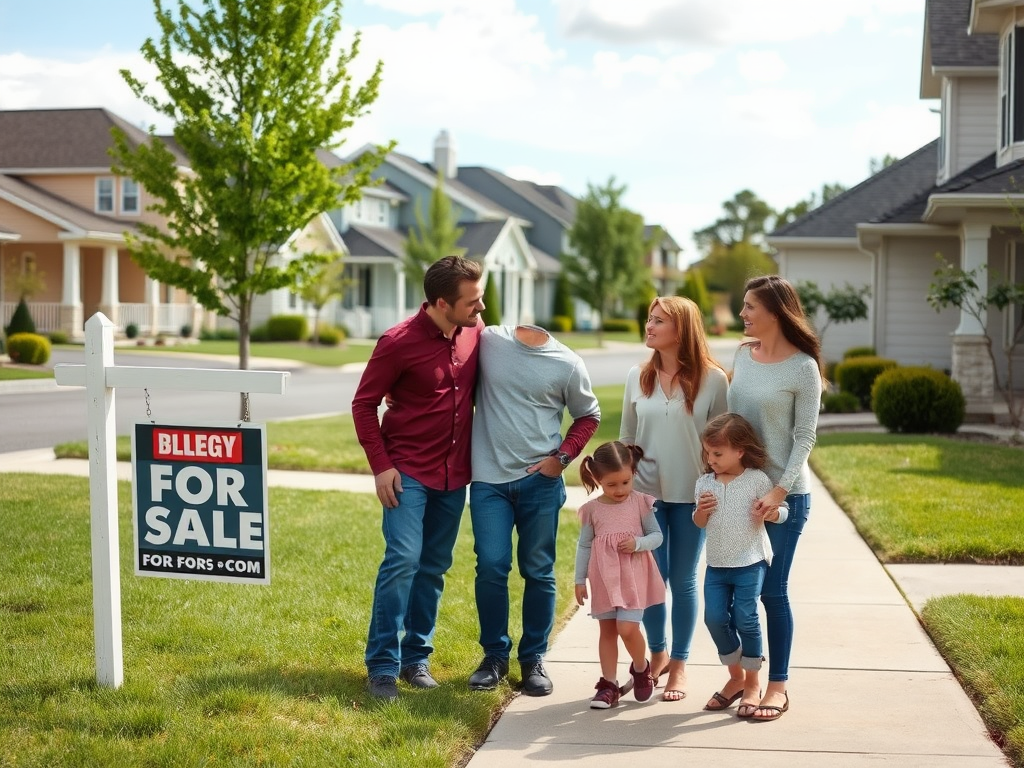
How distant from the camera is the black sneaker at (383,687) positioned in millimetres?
5004

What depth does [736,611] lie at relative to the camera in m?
5.03

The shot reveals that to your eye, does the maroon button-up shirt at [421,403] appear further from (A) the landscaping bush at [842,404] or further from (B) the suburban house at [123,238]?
(B) the suburban house at [123,238]

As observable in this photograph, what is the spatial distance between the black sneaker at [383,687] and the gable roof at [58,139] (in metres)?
35.9

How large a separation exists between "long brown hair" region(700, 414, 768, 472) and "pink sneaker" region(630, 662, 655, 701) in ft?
3.26

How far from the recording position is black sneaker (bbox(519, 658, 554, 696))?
531 centimetres

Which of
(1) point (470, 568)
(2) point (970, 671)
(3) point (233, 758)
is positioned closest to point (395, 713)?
(3) point (233, 758)

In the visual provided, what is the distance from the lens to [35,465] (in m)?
12.6

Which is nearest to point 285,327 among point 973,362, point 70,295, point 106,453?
point 70,295

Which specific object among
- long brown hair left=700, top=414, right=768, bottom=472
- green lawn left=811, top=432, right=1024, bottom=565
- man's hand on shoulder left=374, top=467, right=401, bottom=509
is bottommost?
green lawn left=811, top=432, right=1024, bottom=565

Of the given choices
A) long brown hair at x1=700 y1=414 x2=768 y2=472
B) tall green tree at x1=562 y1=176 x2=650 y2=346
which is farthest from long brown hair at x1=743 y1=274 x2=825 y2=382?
tall green tree at x1=562 y1=176 x2=650 y2=346

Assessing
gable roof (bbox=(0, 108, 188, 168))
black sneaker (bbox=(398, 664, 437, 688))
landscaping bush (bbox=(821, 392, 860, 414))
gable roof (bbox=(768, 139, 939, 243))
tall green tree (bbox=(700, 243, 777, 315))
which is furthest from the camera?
tall green tree (bbox=(700, 243, 777, 315))

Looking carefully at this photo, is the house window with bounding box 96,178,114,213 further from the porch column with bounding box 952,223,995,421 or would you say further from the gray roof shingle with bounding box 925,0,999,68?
the porch column with bounding box 952,223,995,421

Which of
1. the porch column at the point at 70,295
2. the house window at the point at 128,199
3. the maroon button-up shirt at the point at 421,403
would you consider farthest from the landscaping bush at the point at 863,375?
the house window at the point at 128,199

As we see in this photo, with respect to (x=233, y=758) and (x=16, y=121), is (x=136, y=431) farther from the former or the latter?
(x=16, y=121)
